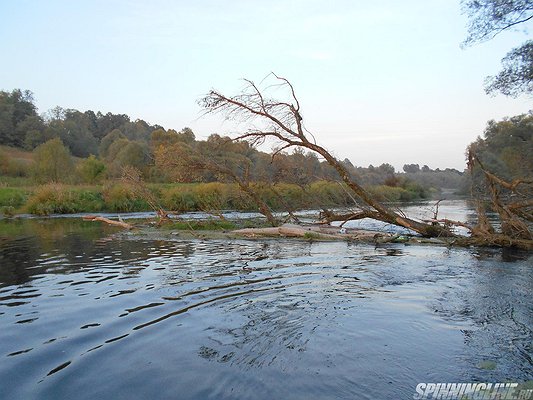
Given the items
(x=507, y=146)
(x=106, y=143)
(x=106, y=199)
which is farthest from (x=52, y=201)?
(x=106, y=143)

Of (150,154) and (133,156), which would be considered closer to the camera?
(150,154)

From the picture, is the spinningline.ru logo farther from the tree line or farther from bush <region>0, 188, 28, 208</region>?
bush <region>0, 188, 28, 208</region>

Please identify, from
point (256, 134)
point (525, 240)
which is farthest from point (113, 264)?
point (525, 240)

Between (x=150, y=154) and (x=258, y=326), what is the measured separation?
50143 mm

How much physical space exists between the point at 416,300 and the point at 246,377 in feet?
14.3

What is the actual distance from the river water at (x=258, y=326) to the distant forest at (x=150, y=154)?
7.45 m

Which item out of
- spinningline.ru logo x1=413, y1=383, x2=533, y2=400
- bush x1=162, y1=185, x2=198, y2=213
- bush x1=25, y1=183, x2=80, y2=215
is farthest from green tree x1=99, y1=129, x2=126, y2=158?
spinningline.ru logo x1=413, y1=383, x2=533, y2=400

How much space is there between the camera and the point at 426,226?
16641 mm

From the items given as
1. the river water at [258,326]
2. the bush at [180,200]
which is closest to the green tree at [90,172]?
the bush at [180,200]

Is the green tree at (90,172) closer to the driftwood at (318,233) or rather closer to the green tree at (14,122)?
the driftwood at (318,233)

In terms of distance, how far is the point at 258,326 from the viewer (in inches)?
256

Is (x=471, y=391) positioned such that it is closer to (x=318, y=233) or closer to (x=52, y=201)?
(x=318, y=233)

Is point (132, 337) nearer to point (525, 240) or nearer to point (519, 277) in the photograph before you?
point (519, 277)

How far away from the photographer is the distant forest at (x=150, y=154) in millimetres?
19125
